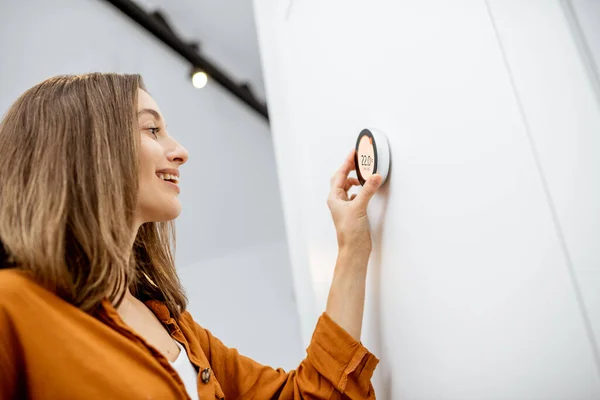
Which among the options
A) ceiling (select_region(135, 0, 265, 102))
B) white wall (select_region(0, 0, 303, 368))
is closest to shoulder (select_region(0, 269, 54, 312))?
white wall (select_region(0, 0, 303, 368))

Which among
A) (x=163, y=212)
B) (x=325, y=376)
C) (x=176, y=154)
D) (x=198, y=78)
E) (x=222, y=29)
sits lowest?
(x=325, y=376)

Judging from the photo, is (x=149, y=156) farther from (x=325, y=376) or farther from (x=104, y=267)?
(x=325, y=376)

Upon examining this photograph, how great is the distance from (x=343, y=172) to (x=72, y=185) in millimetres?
419

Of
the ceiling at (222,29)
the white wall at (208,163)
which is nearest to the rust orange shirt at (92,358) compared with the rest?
the white wall at (208,163)

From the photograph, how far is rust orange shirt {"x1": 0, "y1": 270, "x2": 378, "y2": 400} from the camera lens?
0.52m

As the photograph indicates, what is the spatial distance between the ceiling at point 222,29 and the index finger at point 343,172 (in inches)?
74.1

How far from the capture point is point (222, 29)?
103 inches

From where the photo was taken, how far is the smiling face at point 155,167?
2.37 ft

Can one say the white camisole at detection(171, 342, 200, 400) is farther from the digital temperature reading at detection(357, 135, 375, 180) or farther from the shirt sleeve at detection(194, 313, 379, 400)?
the digital temperature reading at detection(357, 135, 375, 180)

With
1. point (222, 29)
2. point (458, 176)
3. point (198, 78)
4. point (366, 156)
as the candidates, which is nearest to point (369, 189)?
point (366, 156)

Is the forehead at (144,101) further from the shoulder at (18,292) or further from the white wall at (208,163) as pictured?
the white wall at (208,163)

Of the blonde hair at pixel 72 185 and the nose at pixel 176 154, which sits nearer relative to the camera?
the blonde hair at pixel 72 185

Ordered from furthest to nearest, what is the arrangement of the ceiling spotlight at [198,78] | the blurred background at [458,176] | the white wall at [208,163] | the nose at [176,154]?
the ceiling spotlight at [198,78]
the white wall at [208,163]
the nose at [176,154]
the blurred background at [458,176]

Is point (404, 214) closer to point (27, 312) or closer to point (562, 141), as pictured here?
point (562, 141)
